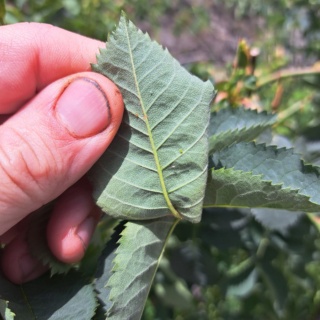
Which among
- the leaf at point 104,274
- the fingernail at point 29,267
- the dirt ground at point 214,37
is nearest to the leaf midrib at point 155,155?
the leaf at point 104,274

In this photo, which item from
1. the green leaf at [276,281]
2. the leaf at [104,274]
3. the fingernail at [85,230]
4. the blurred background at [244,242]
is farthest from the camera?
the green leaf at [276,281]

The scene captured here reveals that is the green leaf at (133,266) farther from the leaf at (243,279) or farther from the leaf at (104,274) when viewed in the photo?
the leaf at (243,279)

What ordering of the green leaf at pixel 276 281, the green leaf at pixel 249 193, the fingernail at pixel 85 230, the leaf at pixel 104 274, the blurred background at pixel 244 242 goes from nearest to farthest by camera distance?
1. the green leaf at pixel 249 193
2. the leaf at pixel 104 274
3. the fingernail at pixel 85 230
4. the blurred background at pixel 244 242
5. the green leaf at pixel 276 281

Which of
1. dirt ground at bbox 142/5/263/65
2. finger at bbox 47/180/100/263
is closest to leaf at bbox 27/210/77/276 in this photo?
finger at bbox 47/180/100/263

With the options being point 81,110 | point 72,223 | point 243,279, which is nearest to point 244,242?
point 243,279

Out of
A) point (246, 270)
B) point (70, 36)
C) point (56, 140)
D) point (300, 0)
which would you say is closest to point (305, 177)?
point (56, 140)

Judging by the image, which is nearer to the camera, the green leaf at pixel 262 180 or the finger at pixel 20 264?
the green leaf at pixel 262 180

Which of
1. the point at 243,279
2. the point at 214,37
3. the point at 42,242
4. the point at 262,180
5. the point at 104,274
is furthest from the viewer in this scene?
the point at 214,37

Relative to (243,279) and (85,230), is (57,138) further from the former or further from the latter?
(243,279)
